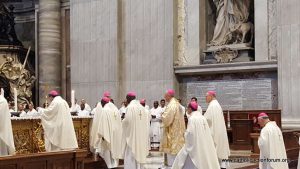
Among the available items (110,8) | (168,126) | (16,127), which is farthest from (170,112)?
(110,8)

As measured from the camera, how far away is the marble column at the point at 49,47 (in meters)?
19.3

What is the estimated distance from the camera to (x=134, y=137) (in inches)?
427

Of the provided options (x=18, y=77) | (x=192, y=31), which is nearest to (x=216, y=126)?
(x=192, y=31)

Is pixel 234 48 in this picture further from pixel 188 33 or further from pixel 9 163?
pixel 9 163

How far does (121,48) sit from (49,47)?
3.08m

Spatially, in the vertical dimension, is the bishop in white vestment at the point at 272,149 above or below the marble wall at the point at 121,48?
below

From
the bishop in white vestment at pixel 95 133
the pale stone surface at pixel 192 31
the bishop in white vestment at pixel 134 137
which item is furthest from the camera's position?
the pale stone surface at pixel 192 31

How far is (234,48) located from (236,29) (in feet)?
1.97

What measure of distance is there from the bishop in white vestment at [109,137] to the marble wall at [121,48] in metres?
4.78

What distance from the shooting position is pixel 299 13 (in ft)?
47.1

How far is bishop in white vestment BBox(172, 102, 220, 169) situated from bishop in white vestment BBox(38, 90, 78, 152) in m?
3.42

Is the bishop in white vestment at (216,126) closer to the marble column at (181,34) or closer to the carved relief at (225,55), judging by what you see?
the carved relief at (225,55)

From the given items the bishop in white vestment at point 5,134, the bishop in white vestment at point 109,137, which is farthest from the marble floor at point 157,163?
the bishop in white vestment at point 5,134

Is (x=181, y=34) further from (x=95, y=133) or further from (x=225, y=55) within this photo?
(x=95, y=133)
